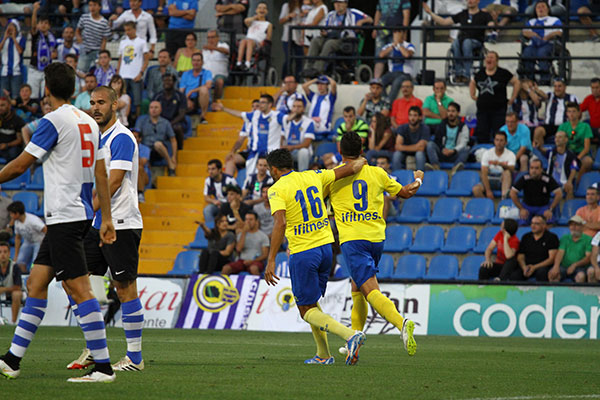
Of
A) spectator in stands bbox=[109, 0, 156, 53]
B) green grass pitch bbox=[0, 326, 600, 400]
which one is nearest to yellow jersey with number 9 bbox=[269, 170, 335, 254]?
green grass pitch bbox=[0, 326, 600, 400]

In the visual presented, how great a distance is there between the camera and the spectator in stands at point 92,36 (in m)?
23.9

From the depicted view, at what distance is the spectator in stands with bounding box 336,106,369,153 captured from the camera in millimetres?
19953

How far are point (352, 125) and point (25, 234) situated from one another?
690cm

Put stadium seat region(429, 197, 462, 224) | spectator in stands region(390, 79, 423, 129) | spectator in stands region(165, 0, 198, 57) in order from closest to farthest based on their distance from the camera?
stadium seat region(429, 197, 462, 224) < spectator in stands region(390, 79, 423, 129) < spectator in stands region(165, 0, 198, 57)

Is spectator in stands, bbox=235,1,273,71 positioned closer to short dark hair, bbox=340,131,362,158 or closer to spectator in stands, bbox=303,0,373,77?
spectator in stands, bbox=303,0,373,77

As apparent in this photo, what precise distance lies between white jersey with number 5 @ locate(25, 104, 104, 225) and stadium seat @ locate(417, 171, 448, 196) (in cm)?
1306

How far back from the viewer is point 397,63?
22344 millimetres

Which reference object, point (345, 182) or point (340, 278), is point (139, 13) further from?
point (345, 182)

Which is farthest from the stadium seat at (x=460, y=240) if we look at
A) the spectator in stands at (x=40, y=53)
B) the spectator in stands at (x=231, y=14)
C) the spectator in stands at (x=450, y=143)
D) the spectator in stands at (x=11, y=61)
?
the spectator in stands at (x=11, y=61)

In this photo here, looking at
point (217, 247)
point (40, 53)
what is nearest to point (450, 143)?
point (217, 247)

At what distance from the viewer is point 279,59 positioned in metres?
26.6

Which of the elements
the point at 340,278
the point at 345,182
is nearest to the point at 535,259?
the point at 340,278

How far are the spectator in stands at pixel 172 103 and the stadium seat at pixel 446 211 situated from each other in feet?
21.0

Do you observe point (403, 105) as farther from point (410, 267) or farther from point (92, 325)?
point (92, 325)
